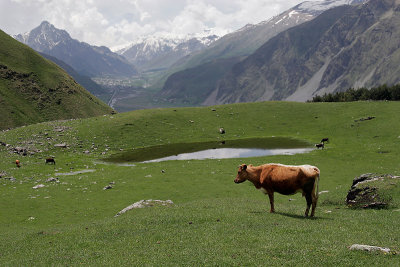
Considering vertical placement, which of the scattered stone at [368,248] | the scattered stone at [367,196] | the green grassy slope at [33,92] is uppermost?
the green grassy slope at [33,92]

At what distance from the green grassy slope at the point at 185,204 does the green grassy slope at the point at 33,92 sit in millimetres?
54105

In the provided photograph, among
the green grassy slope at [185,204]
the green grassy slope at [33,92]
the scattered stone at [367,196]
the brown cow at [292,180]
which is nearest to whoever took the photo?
the green grassy slope at [185,204]

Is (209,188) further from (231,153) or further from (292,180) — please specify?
(231,153)

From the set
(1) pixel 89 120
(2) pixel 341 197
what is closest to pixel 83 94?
(1) pixel 89 120

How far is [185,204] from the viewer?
28031 millimetres

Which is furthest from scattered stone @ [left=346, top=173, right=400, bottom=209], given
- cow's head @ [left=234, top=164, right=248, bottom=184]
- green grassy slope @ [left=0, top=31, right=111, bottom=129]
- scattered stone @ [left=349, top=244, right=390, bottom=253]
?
green grassy slope @ [left=0, top=31, right=111, bottom=129]

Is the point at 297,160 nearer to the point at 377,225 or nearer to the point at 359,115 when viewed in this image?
the point at 377,225

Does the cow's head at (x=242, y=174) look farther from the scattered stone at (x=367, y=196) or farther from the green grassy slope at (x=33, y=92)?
the green grassy slope at (x=33, y=92)

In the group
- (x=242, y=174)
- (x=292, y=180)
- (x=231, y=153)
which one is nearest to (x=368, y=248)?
(x=292, y=180)

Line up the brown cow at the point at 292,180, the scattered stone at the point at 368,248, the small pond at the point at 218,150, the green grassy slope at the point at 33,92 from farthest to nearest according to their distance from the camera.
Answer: the green grassy slope at the point at 33,92 < the small pond at the point at 218,150 < the brown cow at the point at 292,180 < the scattered stone at the point at 368,248

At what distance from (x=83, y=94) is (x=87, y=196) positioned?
151 metres

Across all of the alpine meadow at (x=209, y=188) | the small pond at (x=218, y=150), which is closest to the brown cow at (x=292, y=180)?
the alpine meadow at (x=209, y=188)

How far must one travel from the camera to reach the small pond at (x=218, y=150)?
67688 mm

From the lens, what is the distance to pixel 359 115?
91.4 metres
